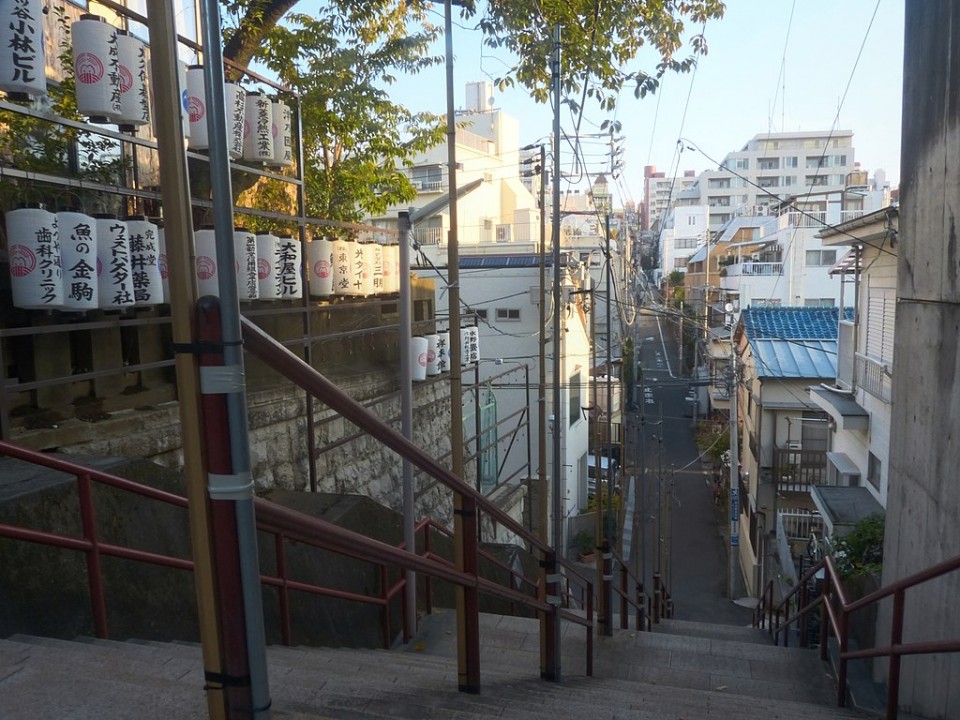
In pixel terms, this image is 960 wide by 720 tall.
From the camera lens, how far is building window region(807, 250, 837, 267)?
90.7 feet

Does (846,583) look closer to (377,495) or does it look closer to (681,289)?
(377,495)

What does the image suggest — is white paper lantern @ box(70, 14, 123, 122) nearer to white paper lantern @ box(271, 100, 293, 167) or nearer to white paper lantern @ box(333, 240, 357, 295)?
white paper lantern @ box(271, 100, 293, 167)

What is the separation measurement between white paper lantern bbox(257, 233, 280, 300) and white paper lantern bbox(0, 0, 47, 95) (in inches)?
84.6

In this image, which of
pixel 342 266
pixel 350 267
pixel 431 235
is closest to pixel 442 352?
pixel 350 267

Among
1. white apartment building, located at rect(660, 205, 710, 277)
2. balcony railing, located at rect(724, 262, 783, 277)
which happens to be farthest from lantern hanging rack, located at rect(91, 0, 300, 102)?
white apartment building, located at rect(660, 205, 710, 277)

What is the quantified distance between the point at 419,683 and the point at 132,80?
416cm

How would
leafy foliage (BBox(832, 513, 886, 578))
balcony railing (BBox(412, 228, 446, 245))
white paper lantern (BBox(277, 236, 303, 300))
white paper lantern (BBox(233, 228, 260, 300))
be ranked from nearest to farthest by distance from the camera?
white paper lantern (BBox(233, 228, 260, 300))
white paper lantern (BBox(277, 236, 303, 300))
leafy foliage (BBox(832, 513, 886, 578))
balcony railing (BBox(412, 228, 446, 245))

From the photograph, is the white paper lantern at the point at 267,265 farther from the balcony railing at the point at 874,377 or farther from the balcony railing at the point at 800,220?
the balcony railing at the point at 800,220

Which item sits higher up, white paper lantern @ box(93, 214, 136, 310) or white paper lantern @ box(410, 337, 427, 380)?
white paper lantern @ box(93, 214, 136, 310)

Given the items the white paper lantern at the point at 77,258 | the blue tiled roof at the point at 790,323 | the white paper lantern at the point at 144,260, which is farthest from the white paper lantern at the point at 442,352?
the blue tiled roof at the point at 790,323

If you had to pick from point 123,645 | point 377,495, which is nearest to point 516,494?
point 377,495

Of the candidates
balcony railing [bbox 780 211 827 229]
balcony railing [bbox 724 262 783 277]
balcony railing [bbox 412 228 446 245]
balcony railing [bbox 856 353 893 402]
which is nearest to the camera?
balcony railing [bbox 856 353 893 402]

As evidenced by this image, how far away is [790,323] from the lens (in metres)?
20.2

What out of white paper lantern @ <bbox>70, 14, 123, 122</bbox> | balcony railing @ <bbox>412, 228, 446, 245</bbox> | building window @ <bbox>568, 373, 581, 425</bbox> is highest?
white paper lantern @ <bbox>70, 14, 123, 122</bbox>
